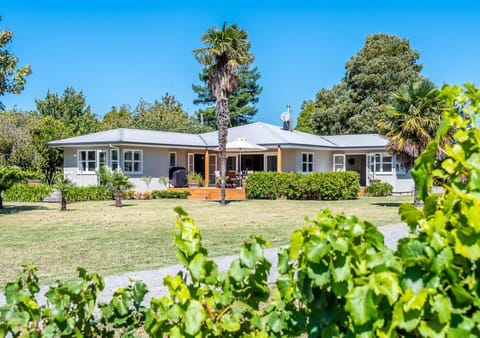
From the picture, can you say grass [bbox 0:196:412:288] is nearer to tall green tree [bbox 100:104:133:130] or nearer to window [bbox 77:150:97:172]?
window [bbox 77:150:97:172]

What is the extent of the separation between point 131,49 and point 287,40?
43.8 feet

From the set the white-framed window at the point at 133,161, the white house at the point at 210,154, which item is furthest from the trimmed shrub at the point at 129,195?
the white-framed window at the point at 133,161

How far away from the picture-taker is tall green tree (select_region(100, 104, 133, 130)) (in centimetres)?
5093

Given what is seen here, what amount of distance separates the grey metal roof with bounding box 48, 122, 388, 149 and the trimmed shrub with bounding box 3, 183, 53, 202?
14.5 feet

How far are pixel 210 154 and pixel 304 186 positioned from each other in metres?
9.27

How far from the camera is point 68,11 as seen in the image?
2961 cm

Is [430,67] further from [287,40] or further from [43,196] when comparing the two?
[43,196]

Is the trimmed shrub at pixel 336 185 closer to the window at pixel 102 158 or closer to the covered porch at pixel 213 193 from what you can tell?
the covered porch at pixel 213 193

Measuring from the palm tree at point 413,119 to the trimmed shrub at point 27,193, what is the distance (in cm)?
1720

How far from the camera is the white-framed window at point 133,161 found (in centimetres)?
2971

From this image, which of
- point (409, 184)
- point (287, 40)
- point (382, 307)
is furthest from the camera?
point (287, 40)

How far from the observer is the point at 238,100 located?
61.3 metres

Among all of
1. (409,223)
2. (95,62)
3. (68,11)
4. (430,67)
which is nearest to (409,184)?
(430,67)

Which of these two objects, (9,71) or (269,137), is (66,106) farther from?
(9,71)
